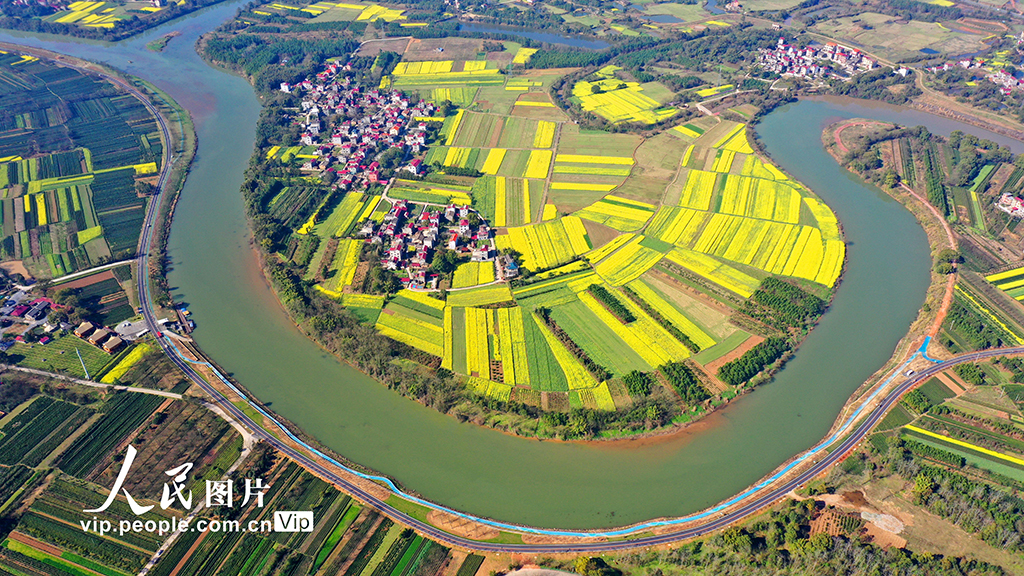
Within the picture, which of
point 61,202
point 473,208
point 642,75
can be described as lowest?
point 61,202

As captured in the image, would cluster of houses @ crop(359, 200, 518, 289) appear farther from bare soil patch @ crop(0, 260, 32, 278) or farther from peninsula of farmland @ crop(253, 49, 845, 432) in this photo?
bare soil patch @ crop(0, 260, 32, 278)

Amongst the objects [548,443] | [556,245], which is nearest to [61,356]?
[548,443]

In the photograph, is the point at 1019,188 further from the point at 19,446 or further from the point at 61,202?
the point at 61,202

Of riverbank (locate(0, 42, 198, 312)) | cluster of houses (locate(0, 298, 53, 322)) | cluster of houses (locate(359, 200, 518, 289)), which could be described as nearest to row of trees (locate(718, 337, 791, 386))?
cluster of houses (locate(359, 200, 518, 289))

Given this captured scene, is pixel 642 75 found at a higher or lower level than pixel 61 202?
higher

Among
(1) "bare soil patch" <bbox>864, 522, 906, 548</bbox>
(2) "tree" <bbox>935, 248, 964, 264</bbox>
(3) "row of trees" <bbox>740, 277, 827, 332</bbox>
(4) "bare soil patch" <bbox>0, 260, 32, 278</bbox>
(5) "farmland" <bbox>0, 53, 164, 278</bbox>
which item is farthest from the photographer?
(5) "farmland" <bbox>0, 53, 164, 278</bbox>

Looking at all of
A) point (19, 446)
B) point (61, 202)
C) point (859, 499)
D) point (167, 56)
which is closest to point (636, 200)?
point (859, 499)

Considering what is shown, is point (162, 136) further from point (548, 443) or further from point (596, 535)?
point (596, 535)
